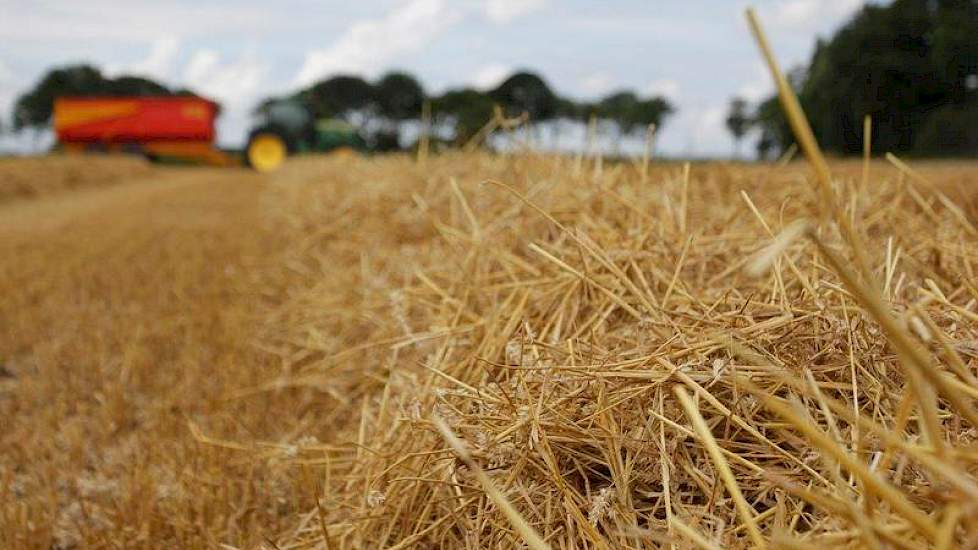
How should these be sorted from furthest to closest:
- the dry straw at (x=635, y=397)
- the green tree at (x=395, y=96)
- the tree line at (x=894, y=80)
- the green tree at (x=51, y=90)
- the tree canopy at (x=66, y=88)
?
the green tree at (x=51, y=90) → the tree canopy at (x=66, y=88) → the green tree at (x=395, y=96) → the tree line at (x=894, y=80) → the dry straw at (x=635, y=397)

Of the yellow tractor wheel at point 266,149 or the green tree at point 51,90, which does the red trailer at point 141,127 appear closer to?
the yellow tractor wheel at point 266,149

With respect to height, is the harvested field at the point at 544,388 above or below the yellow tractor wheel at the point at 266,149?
below

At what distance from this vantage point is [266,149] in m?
23.3

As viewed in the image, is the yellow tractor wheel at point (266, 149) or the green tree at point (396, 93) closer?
the yellow tractor wheel at point (266, 149)

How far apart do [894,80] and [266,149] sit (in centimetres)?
1854

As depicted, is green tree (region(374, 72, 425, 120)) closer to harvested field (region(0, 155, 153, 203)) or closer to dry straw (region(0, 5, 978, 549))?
harvested field (region(0, 155, 153, 203))

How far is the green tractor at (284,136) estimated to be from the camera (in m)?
22.8

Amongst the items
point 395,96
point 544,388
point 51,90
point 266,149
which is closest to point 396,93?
point 395,96

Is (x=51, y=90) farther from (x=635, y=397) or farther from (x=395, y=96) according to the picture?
(x=635, y=397)

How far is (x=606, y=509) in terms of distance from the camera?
1123 mm

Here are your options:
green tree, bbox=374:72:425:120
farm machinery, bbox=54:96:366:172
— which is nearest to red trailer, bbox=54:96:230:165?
farm machinery, bbox=54:96:366:172

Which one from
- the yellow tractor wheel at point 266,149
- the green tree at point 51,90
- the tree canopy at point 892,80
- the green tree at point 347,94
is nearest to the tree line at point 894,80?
the tree canopy at point 892,80

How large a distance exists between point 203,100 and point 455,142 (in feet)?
80.3

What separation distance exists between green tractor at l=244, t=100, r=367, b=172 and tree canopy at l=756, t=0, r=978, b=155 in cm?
1347
